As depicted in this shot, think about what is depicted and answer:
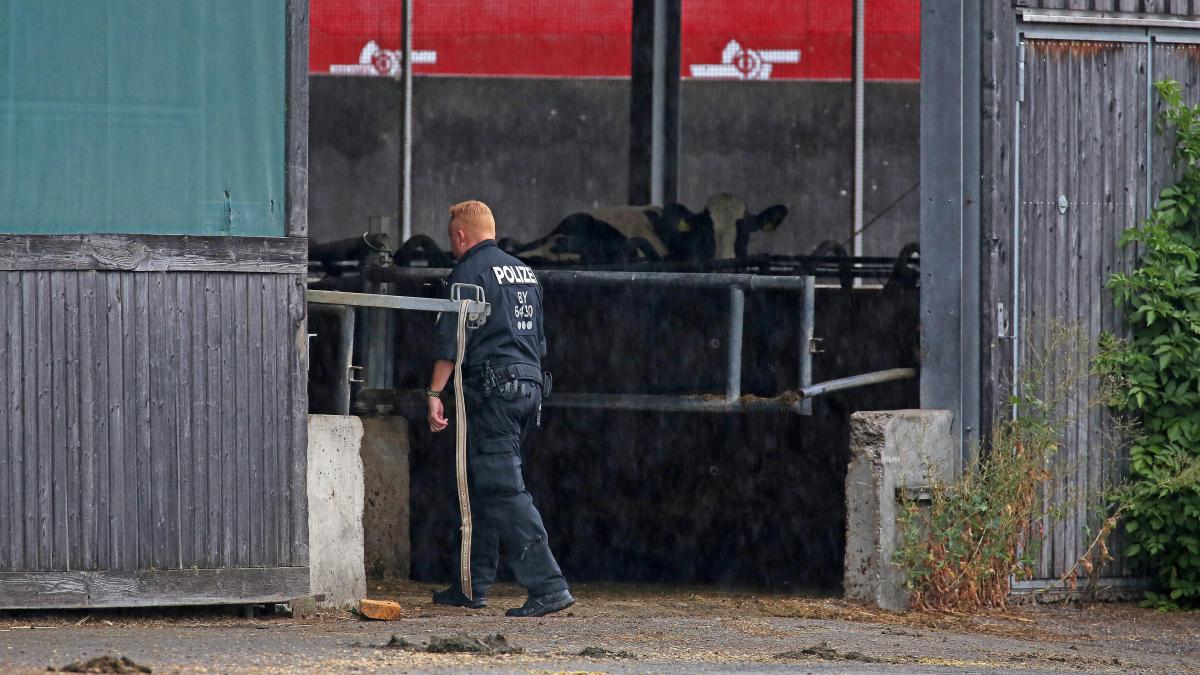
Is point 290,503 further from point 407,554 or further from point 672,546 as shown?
point 672,546

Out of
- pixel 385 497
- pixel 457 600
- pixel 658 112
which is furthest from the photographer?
pixel 658 112

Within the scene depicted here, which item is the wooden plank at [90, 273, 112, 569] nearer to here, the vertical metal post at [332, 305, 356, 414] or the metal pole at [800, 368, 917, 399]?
the vertical metal post at [332, 305, 356, 414]

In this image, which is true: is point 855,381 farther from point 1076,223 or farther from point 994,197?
point 1076,223

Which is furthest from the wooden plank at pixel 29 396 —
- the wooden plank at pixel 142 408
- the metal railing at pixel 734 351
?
the metal railing at pixel 734 351

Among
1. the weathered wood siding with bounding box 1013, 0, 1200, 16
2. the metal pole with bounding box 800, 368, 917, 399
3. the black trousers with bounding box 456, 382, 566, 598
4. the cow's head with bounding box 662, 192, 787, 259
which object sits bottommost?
the black trousers with bounding box 456, 382, 566, 598

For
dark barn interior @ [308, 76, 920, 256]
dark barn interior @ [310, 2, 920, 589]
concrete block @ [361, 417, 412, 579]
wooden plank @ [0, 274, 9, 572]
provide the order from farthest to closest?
1. dark barn interior @ [308, 76, 920, 256]
2. dark barn interior @ [310, 2, 920, 589]
3. concrete block @ [361, 417, 412, 579]
4. wooden plank @ [0, 274, 9, 572]

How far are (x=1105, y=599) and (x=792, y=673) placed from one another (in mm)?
3320

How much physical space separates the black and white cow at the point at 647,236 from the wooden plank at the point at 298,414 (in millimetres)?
4135

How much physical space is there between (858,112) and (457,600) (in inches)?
402

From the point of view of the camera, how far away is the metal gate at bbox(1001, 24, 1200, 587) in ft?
27.5

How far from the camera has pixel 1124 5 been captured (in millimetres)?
8492

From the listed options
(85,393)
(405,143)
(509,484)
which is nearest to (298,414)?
(85,393)

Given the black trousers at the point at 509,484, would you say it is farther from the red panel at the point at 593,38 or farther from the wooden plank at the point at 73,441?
the red panel at the point at 593,38

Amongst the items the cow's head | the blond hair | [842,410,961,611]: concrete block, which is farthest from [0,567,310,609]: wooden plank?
the cow's head
